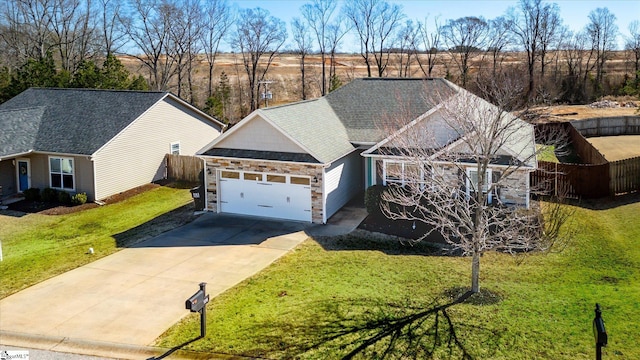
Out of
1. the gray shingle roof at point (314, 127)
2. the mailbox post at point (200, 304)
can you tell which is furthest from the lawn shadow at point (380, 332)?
the gray shingle roof at point (314, 127)

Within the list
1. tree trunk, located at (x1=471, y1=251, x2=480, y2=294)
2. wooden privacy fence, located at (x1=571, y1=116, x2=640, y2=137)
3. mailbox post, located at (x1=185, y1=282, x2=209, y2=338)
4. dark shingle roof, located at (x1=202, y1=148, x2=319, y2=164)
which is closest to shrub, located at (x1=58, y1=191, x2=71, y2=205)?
dark shingle roof, located at (x1=202, y1=148, x2=319, y2=164)

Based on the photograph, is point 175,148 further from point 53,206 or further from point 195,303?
point 195,303

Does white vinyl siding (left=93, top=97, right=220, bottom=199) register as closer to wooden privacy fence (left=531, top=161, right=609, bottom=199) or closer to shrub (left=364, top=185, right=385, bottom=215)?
shrub (left=364, top=185, right=385, bottom=215)

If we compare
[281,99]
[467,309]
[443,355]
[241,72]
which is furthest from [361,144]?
[241,72]

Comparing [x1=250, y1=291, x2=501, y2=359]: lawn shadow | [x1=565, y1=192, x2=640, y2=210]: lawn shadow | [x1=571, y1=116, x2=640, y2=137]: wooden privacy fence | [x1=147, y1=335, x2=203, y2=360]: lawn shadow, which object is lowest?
[x1=147, y1=335, x2=203, y2=360]: lawn shadow

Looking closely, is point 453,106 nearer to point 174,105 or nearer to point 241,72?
point 174,105
